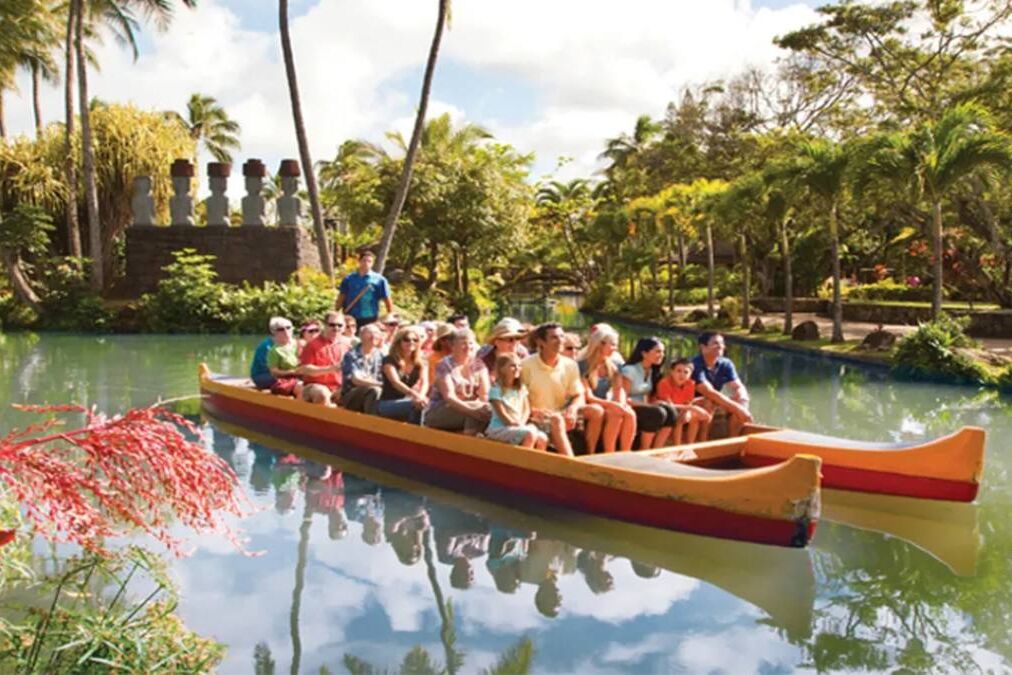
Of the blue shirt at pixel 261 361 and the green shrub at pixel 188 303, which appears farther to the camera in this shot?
the green shrub at pixel 188 303

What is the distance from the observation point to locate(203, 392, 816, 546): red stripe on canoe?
18.0 ft

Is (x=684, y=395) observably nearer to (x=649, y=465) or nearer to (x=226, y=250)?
(x=649, y=465)

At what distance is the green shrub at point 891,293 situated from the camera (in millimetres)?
29469

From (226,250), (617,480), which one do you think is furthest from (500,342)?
(226,250)

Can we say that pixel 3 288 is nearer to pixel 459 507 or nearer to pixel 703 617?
pixel 459 507

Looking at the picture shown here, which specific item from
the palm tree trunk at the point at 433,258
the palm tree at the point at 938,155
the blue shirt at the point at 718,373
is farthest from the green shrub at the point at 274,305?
the blue shirt at the point at 718,373

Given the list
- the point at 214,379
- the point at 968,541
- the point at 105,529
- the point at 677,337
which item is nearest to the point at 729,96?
the point at 677,337

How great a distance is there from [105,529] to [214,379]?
27.7 ft

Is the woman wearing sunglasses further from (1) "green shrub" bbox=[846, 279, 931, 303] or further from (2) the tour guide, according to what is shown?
(1) "green shrub" bbox=[846, 279, 931, 303]

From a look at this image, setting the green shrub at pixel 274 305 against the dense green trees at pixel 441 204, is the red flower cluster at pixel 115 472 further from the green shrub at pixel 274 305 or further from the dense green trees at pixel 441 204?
the dense green trees at pixel 441 204

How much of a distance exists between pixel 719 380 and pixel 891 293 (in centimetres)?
2478

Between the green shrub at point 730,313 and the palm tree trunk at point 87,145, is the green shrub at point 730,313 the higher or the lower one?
the lower one

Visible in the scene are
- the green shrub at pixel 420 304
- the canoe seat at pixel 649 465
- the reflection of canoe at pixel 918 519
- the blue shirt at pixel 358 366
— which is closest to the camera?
the canoe seat at pixel 649 465

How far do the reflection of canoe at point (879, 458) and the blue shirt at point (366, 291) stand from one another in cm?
524
